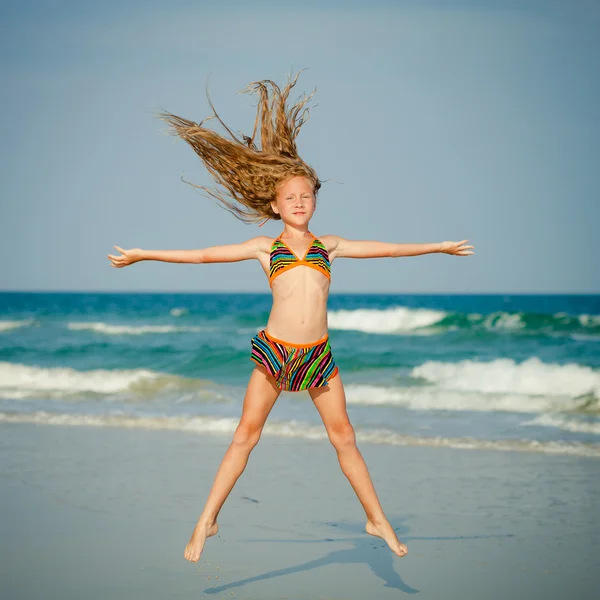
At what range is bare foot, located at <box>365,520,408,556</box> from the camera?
4836 mm

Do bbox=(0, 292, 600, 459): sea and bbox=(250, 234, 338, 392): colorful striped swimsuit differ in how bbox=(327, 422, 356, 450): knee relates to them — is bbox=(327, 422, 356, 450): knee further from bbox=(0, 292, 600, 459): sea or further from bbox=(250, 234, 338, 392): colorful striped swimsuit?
bbox=(0, 292, 600, 459): sea

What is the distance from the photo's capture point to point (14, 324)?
117 ft

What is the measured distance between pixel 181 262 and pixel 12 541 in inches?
96.6

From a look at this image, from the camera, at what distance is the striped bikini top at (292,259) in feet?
15.7

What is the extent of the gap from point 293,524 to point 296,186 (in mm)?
2737

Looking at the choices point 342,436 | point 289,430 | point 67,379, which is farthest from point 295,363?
point 67,379

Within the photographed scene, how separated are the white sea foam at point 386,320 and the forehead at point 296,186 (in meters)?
25.7

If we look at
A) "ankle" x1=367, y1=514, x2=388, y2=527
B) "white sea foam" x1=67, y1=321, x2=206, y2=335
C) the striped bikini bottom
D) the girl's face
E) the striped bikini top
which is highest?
"white sea foam" x1=67, y1=321, x2=206, y2=335

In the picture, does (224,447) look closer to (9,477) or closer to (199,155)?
(9,477)

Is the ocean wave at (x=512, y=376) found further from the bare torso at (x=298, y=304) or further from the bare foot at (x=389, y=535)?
the bare torso at (x=298, y=304)

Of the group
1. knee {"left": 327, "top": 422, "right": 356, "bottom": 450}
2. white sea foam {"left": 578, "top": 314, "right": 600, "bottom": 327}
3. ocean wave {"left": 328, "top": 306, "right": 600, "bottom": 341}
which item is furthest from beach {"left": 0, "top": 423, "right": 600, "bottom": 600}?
white sea foam {"left": 578, "top": 314, "right": 600, "bottom": 327}

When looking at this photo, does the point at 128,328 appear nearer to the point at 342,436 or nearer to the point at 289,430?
the point at 289,430

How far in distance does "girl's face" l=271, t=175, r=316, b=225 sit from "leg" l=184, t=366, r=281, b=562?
89 cm

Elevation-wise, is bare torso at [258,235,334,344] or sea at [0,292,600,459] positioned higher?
sea at [0,292,600,459]
